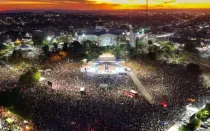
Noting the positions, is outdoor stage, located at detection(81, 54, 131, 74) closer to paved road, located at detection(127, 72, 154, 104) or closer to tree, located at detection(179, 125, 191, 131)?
paved road, located at detection(127, 72, 154, 104)

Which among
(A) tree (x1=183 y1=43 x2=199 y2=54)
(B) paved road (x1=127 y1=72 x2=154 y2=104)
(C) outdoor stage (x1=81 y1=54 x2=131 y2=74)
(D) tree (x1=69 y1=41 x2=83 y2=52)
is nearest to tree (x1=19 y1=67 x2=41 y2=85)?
(C) outdoor stage (x1=81 y1=54 x2=131 y2=74)

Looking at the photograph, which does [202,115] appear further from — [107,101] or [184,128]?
[107,101]

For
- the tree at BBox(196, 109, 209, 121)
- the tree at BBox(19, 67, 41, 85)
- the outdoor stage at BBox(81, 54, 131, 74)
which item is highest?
the tree at BBox(19, 67, 41, 85)

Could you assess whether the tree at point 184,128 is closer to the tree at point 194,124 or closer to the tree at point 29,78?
the tree at point 194,124

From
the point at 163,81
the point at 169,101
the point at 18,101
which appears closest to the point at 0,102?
the point at 18,101

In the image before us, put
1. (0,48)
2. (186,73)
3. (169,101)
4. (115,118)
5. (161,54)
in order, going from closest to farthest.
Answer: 1. (115,118)
2. (169,101)
3. (186,73)
4. (161,54)
5. (0,48)

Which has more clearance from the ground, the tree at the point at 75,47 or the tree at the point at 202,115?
the tree at the point at 202,115

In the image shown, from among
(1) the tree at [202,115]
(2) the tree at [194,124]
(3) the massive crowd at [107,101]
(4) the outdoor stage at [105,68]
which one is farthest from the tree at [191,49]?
(2) the tree at [194,124]

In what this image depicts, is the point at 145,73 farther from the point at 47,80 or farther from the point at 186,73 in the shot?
the point at 47,80
